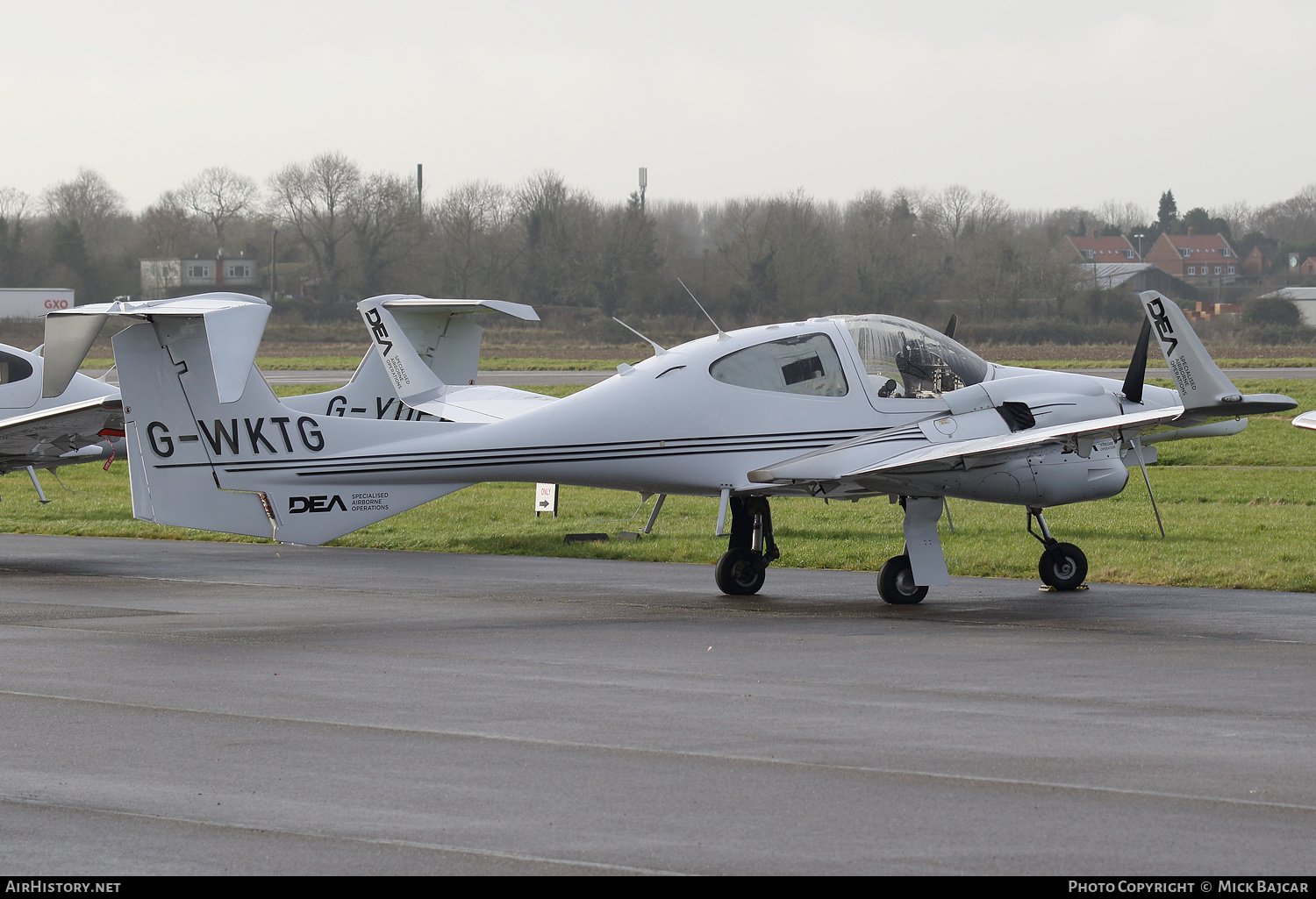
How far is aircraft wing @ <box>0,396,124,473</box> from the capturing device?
59.5 ft

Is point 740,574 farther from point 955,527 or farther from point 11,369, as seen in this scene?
point 11,369

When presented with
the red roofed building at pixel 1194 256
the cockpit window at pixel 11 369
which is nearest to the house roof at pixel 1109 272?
the red roofed building at pixel 1194 256

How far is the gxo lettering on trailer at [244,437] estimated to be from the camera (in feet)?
41.7

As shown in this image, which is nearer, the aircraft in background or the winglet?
the winglet

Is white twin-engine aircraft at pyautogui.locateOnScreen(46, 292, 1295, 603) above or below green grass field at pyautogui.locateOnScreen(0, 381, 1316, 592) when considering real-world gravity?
above

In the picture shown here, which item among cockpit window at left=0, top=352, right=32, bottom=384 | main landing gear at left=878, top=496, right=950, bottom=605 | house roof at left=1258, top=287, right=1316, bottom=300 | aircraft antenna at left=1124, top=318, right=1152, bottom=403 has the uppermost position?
house roof at left=1258, top=287, right=1316, bottom=300

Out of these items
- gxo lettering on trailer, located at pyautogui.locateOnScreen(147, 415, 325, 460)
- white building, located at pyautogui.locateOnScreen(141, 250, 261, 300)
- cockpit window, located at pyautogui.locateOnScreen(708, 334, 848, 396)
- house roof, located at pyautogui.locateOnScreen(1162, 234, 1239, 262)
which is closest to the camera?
gxo lettering on trailer, located at pyautogui.locateOnScreen(147, 415, 325, 460)

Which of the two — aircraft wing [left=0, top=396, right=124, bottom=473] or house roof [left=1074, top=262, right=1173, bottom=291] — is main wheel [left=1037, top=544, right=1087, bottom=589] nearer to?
aircraft wing [left=0, top=396, right=124, bottom=473]

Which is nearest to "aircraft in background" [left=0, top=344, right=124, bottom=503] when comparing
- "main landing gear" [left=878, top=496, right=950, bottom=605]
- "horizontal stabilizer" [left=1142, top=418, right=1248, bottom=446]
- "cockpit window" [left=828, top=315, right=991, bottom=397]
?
"cockpit window" [left=828, top=315, right=991, bottom=397]

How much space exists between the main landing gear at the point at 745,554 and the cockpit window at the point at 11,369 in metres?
11.5

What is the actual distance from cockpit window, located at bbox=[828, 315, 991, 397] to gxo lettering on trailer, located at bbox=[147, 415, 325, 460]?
5.05m

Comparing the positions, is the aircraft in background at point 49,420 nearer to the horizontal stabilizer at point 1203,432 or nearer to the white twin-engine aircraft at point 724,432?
the white twin-engine aircraft at point 724,432

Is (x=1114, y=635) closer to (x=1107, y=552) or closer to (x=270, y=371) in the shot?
(x=1107, y=552)

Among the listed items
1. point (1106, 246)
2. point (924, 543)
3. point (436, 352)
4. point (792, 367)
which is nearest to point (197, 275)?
point (1106, 246)
